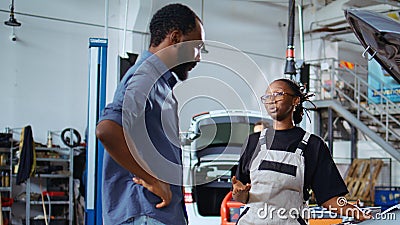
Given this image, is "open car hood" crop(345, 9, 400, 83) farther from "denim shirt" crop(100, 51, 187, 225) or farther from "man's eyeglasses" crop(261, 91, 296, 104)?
"denim shirt" crop(100, 51, 187, 225)

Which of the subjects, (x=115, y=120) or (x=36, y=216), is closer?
(x=115, y=120)

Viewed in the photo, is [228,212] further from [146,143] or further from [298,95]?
[146,143]

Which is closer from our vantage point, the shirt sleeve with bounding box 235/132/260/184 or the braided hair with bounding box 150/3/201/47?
the braided hair with bounding box 150/3/201/47

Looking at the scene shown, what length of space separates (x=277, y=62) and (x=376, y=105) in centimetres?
257

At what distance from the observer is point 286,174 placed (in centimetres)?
231

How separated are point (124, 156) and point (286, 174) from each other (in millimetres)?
887

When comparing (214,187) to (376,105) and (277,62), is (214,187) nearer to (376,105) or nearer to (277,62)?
(376,105)

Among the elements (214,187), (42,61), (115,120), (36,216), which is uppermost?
(42,61)

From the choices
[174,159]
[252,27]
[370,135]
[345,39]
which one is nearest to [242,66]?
[174,159]

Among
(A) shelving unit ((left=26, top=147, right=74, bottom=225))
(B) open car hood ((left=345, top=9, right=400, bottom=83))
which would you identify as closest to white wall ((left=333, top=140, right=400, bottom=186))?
(A) shelving unit ((left=26, top=147, right=74, bottom=225))

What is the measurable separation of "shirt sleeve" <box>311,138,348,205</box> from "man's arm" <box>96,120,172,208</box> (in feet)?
2.65

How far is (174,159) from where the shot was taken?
178cm

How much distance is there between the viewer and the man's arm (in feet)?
5.25

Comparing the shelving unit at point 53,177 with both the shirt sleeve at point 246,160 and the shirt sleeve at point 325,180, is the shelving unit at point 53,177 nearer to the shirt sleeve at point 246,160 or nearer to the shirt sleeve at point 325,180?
the shirt sleeve at point 246,160
